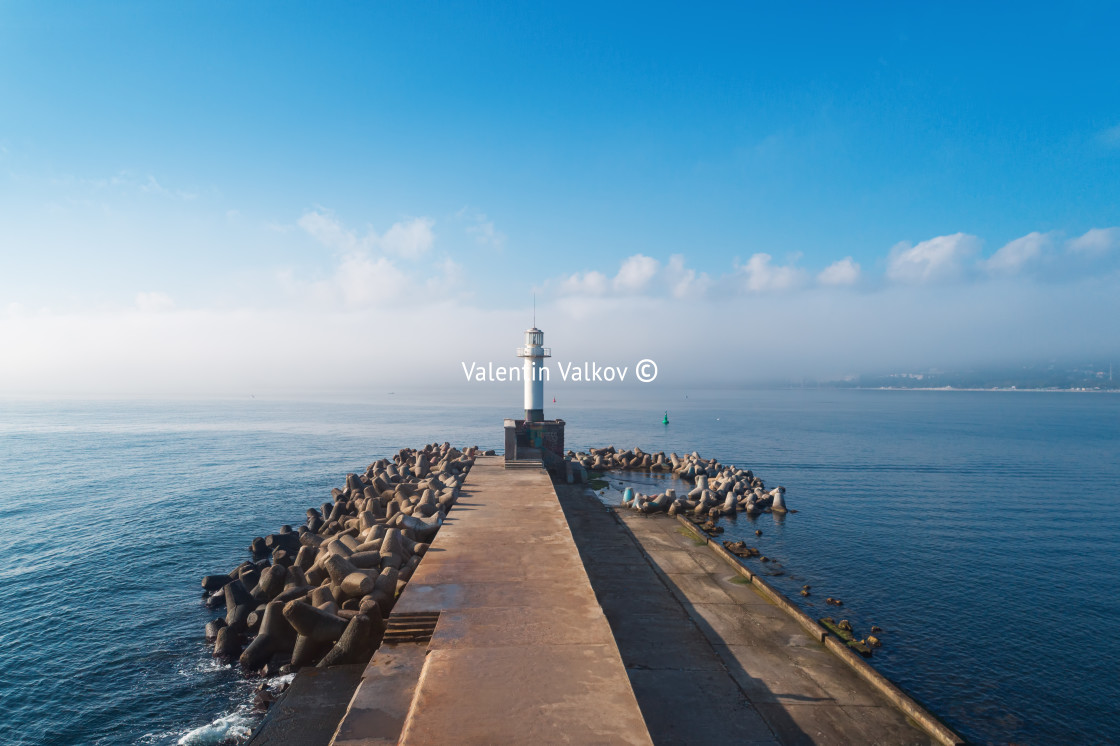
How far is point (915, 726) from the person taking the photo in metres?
9.34

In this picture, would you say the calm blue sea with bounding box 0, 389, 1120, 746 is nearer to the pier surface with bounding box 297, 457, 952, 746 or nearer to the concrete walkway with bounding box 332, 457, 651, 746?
the pier surface with bounding box 297, 457, 952, 746

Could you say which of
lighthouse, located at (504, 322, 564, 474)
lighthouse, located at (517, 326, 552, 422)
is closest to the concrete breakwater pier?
lighthouse, located at (504, 322, 564, 474)

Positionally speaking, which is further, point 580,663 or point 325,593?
point 325,593

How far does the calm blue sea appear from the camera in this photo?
1177cm

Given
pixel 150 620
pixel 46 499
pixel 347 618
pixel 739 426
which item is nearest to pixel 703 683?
pixel 347 618

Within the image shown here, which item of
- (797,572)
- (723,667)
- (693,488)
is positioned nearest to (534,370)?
(693,488)

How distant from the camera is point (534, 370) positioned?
31844 mm

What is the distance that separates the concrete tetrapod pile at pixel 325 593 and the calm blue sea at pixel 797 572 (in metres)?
0.80

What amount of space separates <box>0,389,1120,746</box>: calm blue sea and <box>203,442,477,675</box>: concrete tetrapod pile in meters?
0.80

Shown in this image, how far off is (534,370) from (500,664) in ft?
80.0

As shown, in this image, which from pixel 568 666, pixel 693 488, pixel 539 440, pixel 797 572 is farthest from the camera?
pixel 693 488

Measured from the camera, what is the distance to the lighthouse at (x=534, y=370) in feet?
103

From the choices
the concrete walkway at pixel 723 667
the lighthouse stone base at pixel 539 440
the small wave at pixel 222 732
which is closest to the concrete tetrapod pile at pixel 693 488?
the lighthouse stone base at pixel 539 440

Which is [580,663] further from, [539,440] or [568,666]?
[539,440]
